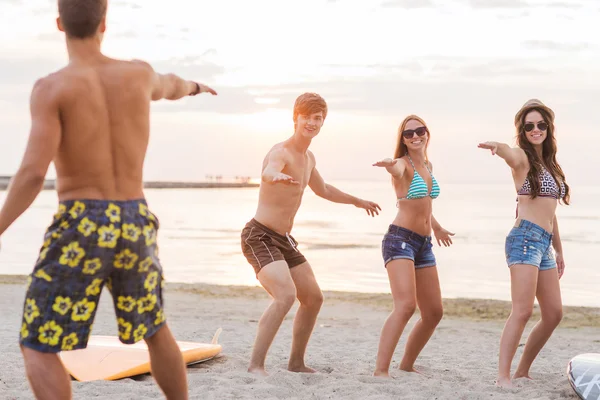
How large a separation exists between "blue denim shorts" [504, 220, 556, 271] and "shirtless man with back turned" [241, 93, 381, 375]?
5.42ft

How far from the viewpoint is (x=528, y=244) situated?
6.45m

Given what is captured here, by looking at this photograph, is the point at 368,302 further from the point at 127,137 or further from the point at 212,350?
the point at 127,137

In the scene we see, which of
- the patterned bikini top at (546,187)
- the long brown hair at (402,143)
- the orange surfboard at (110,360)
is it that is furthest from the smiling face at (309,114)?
the orange surfboard at (110,360)

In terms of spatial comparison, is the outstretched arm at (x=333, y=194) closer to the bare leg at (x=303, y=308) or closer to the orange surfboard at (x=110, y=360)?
the bare leg at (x=303, y=308)

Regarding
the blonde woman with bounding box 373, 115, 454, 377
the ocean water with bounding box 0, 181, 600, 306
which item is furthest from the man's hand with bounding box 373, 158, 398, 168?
the ocean water with bounding box 0, 181, 600, 306

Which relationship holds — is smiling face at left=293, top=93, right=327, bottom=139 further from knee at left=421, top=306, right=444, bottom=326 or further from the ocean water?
the ocean water

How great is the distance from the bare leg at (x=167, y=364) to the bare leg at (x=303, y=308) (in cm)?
279

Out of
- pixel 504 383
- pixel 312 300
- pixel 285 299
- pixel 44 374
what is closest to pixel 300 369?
pixel 312 300

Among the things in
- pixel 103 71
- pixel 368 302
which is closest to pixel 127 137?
pixel 103 71

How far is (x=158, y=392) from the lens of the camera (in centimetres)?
608

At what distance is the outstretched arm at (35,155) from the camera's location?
3633 mm

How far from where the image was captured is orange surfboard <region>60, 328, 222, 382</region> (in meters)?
6.72

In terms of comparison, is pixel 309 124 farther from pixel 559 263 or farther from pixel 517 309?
pixel 559 263

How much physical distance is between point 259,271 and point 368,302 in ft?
25.6
